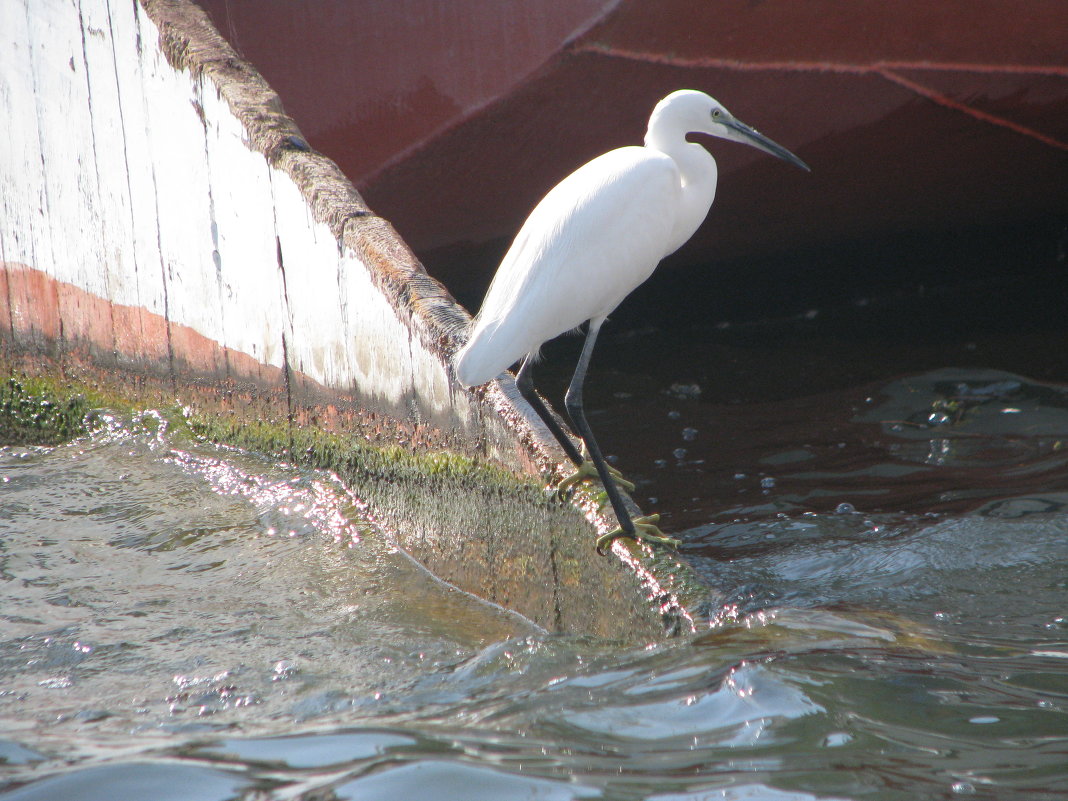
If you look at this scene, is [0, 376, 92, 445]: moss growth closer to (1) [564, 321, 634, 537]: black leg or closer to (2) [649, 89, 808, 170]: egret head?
(1) [564, 321, 634, 537]: black leg

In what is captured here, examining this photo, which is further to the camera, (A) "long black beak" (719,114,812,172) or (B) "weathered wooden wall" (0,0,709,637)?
(A) "long black beak" (719,114,812,172)

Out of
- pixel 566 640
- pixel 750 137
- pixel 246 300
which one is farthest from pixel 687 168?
pixel 246 300

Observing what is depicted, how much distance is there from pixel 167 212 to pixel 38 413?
124 cm

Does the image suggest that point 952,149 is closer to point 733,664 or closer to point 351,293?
point 351,293

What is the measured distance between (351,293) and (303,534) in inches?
30.7

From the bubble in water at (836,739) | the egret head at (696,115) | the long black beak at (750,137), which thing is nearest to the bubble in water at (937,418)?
the long black beak at (750,137)

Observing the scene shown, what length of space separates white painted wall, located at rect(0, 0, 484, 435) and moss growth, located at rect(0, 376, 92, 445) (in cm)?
50

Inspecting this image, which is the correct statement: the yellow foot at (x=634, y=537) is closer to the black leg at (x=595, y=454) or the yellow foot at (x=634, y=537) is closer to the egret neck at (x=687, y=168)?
the black leg at (x=595, y=454)

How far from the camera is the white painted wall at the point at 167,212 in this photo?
132 inches

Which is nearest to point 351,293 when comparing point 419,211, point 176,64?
point 176,64

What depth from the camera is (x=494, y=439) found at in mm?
2863

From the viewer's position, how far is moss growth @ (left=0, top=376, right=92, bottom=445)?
175 inches

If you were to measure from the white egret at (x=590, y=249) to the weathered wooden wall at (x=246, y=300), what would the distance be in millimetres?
200

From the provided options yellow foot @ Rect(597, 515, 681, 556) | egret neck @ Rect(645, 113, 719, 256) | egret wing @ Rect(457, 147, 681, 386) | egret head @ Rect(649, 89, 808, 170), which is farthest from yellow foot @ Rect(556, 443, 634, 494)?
egret head @ Rect(649, 89, 808, 170)
